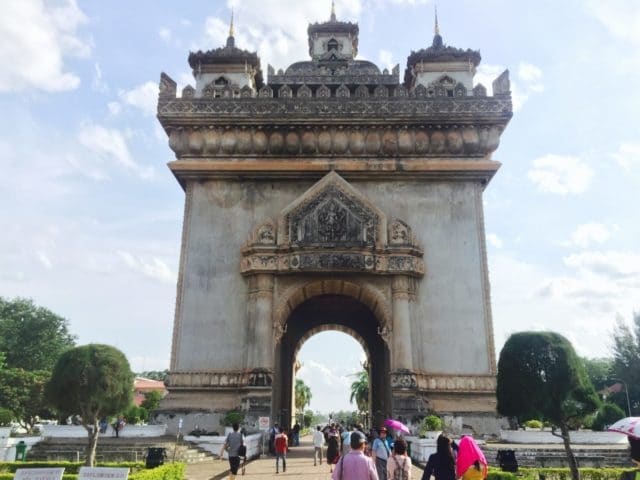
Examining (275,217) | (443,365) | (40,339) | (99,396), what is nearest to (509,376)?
(443,365)

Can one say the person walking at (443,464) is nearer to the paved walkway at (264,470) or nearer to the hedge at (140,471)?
the hedge at (140,471)

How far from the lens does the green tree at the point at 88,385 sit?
14711 mm

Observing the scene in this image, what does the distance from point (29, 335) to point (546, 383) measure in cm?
5295

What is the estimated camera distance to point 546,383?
1411 cm

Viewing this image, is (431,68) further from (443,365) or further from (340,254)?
(443,365)

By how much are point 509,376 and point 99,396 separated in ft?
35.4

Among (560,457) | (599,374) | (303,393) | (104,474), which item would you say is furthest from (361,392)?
(104,474)

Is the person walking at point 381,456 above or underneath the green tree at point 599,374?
underneath

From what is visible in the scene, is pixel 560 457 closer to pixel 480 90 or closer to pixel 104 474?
pixel 104 474

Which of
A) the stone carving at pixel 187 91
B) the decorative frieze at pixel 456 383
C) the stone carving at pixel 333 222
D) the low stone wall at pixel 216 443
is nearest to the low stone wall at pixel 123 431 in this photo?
the low stone wall at pixel 216 443

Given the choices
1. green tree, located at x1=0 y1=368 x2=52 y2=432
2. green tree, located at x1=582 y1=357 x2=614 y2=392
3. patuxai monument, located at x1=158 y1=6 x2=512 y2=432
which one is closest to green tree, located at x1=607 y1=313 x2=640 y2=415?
green tree, located at x1=582 y1=357 x2=614 y2=392

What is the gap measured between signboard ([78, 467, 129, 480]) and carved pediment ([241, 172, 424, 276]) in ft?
46.0

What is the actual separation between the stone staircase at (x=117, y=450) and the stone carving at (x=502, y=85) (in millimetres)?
19276

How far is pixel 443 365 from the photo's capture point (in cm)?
2231
